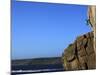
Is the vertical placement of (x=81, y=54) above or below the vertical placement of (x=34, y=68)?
above

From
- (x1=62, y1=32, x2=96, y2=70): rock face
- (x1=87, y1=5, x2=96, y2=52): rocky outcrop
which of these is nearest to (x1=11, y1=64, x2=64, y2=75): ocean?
(x1=62, y1=32, x2=96, y2=70): rock face

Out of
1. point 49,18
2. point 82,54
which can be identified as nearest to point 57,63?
point 82,54

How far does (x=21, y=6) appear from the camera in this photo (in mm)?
2582

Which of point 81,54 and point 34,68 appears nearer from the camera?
point 34,68

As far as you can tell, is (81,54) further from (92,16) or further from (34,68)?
(34,68)

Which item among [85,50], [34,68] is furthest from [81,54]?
[34,68]

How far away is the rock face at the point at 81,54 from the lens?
2768 millimetres

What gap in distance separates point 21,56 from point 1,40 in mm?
334

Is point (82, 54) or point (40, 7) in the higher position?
point (40, 7)

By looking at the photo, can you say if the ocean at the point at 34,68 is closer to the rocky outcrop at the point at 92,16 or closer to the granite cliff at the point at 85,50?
the granite cliff at the point at 85,50

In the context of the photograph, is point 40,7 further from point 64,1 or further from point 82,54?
point 82,54

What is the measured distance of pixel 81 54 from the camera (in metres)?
2.80

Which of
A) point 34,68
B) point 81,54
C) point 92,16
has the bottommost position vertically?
point 34,68

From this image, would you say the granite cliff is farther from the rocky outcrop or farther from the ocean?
the ocean
